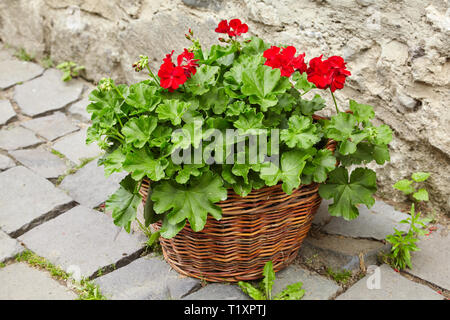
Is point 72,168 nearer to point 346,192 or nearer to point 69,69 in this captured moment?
point 69,69

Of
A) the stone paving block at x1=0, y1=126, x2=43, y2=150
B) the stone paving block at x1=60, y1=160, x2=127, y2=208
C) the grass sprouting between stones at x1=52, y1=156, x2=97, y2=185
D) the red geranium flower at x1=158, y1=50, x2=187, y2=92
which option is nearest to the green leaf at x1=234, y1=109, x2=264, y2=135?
the red geranium flower at x1=158, y1=50, x2=187, y2=92

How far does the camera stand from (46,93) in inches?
127

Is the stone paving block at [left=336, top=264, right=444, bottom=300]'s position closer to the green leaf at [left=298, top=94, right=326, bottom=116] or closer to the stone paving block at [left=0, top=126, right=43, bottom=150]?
the green leaf at [left=298, top=94, right=326, bottom=116]

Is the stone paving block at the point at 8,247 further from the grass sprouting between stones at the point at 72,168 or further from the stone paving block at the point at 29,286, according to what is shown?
the grass sprouting between stones at the point at 72,168

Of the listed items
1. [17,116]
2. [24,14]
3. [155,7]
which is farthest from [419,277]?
[24,14]

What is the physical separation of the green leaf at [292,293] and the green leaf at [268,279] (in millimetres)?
32

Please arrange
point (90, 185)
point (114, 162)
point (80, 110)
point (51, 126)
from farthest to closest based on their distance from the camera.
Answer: point (80, 110), point (51, 126), point (90, 185), point (114, 162)

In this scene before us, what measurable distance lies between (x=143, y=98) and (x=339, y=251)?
3.05ft

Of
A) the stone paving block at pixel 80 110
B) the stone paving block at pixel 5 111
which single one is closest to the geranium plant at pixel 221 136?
the stone paving block at pixel 80 110

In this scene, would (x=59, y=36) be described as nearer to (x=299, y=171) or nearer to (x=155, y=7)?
(x=155, y=7)

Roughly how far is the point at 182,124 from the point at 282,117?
0.34 metres

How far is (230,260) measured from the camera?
5.82 ft

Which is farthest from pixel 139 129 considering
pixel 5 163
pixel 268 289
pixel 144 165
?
pixel 5 163

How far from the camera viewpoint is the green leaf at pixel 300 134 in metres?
1.62
